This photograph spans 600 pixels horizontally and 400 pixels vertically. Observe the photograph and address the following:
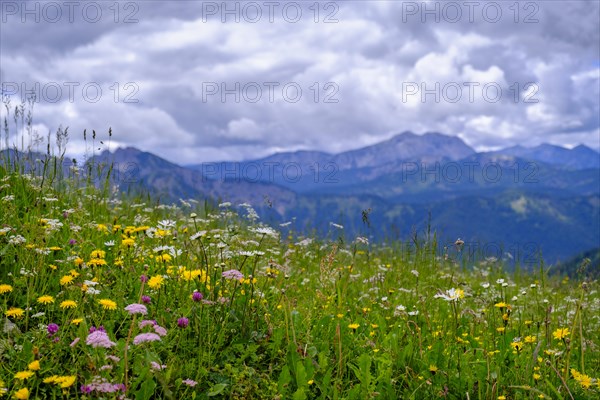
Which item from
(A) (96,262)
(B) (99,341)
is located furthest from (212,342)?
(B) (99,341)

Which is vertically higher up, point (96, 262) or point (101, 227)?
point (101, 227)

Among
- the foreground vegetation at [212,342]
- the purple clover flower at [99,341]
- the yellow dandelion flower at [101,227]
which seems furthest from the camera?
the yellow dandelion flower at [101,227]

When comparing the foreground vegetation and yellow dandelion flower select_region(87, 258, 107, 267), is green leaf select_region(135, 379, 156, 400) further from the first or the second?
yellow dandelion flower select_region(87, 258, 107, 267)

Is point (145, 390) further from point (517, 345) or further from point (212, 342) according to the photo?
point (517, 345)

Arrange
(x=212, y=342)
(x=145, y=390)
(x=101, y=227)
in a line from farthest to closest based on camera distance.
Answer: (x=101, y=227) → (x=212, y=342) → (x=145, y=390)

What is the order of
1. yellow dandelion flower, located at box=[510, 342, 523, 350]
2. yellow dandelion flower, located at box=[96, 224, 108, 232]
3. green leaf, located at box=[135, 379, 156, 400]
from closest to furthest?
1. green leaf, located at box=[135, 379, 156, 400]
2. yellow dandelion flower, located at box=[510, 342, 523, 350]
3. yellow dandelion flower, located at box=[96, 224, 108, 232]

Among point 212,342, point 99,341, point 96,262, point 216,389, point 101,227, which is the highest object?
point 101,227

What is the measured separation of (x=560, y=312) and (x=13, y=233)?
7.05 metres

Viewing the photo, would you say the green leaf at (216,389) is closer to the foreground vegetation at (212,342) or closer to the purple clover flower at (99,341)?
the foreground vegetation at (212,342)

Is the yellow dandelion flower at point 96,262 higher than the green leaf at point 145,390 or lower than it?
higher

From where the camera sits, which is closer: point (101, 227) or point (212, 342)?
point (212, 342)

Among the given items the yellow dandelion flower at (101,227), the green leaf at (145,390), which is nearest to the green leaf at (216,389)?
the green leaf at (145,390)

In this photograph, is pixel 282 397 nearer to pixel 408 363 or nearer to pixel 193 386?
pixel 193 386

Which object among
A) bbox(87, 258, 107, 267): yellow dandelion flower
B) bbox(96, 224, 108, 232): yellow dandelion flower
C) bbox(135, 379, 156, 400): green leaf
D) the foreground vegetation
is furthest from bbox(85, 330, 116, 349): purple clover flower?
bbox(96, 224, 108, 232): yellow dandelion flower
